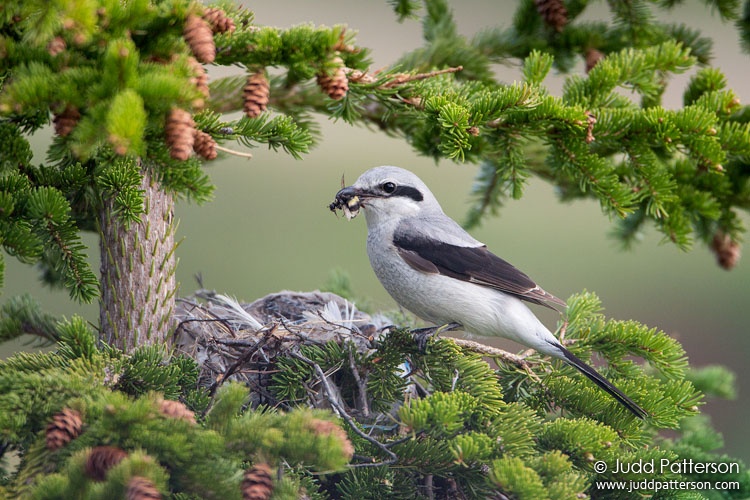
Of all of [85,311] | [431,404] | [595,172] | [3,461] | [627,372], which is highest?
[85,311]

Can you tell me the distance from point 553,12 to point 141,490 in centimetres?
310


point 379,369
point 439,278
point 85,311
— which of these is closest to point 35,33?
point 379,369

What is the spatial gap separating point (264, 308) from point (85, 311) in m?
4.91

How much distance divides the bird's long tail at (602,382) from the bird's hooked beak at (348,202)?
1082mm

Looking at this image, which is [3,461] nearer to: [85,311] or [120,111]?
[120,111]

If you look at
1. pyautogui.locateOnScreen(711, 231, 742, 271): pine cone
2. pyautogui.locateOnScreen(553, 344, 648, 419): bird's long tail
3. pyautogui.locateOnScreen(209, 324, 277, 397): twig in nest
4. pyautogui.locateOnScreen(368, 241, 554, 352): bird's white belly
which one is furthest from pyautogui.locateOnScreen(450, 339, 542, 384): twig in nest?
pyautogui.locateOnScreen(711, 231, 742, 271): pine cone

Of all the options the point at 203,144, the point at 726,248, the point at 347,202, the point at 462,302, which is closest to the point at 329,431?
the point at 203,144

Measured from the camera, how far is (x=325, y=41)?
2438 mm

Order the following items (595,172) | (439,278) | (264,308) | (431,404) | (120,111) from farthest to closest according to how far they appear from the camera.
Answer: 1. (264,308)
2. (439,278)
3. (595,172)
4. (431,404)
5. (120,111)

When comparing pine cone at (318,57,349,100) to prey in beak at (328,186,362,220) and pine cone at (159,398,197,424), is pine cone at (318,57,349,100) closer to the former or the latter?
prey in beak at (328,186,362,220)

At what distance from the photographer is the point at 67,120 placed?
86.7 inches

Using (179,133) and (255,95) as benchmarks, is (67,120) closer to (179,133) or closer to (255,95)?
(179,133)

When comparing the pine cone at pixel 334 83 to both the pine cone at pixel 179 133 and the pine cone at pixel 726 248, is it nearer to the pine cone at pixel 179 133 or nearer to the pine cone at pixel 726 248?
the pine cone at pixel 179 133

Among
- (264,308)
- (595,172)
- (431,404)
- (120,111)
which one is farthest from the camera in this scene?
(264,308)
